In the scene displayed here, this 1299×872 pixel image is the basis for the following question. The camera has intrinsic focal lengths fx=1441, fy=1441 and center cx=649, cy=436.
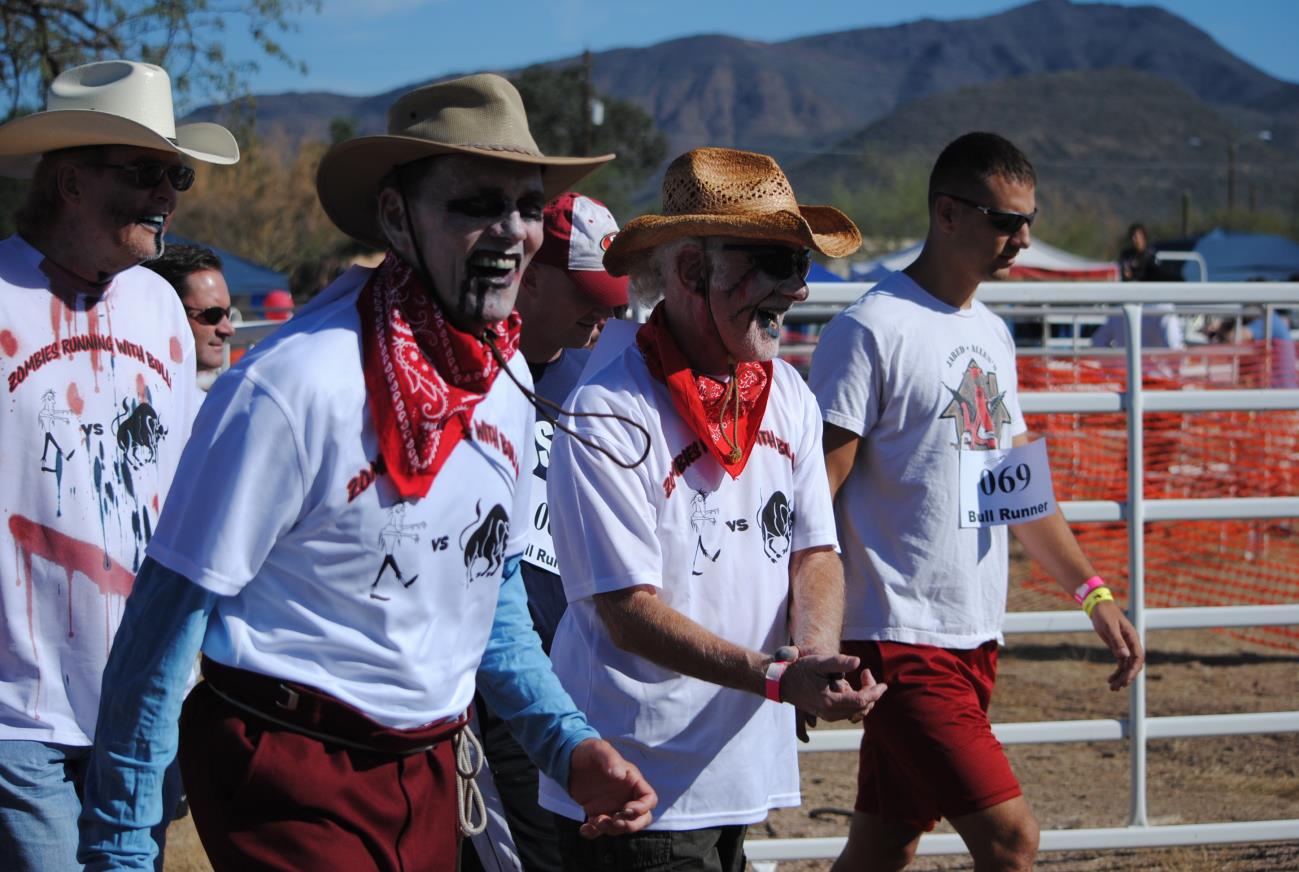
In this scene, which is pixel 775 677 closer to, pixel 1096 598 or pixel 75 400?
pixel 75 400

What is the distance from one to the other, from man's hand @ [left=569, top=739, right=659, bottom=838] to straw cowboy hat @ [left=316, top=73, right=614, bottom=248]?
957mm

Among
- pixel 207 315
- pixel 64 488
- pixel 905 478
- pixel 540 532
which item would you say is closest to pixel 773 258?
pixel 540 532

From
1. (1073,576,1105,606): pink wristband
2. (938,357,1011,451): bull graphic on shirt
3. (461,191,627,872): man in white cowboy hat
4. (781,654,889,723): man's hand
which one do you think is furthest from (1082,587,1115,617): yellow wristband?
(781,654,889,723): man's hand

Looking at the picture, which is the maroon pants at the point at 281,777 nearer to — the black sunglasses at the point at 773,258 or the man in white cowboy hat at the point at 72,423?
the man in white cowboy hat at the point at 72,423

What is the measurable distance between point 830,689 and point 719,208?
1116mm

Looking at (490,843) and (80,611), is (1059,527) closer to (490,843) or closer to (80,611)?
(490,843)

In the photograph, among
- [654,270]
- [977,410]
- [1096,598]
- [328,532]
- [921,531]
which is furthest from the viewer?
[1096,598]

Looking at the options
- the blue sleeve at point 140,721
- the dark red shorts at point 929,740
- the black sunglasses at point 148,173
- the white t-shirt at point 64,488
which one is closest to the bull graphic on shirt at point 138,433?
the white t-shirt at point 64,488

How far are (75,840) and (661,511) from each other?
1405 mm

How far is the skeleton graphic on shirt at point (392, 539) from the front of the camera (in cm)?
225

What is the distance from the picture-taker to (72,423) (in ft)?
9.97

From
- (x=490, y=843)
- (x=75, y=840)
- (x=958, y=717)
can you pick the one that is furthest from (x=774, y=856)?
(x=75, y=840)

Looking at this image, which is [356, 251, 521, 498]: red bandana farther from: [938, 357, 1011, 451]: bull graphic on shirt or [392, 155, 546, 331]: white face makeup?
[938, 357, 1011, 451]: bull graphic on shirt

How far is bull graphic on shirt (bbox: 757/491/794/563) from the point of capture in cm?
310
